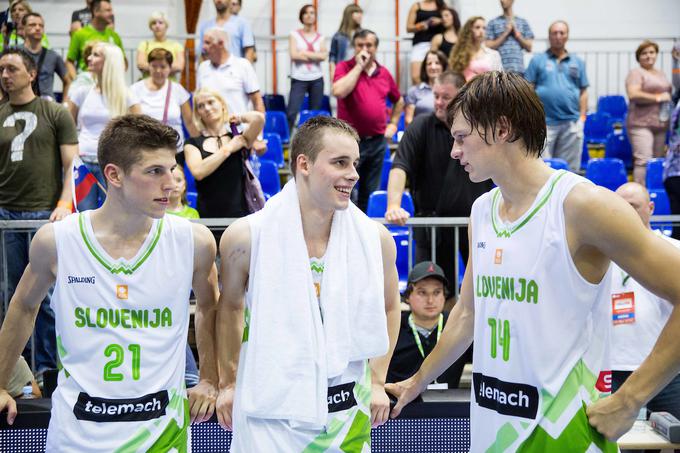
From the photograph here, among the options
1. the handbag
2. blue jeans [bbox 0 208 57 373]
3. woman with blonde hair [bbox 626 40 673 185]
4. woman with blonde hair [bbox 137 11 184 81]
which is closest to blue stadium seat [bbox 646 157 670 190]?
woman with blonde hair [bbox 626 40 673 185]

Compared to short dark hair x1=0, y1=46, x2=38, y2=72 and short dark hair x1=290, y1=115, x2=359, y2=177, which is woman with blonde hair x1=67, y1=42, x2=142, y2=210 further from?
short dark hair x1=290, y1=115, x2=359, y2=177

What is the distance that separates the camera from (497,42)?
35.2 ft

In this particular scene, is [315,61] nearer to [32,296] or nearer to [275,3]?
[275,3]

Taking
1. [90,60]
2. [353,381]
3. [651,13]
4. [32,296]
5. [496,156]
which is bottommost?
[353,381]

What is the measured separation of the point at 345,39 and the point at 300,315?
842 cm

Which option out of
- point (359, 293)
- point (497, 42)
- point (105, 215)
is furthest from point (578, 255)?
point (497, 42)

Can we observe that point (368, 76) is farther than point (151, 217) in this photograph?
Yes

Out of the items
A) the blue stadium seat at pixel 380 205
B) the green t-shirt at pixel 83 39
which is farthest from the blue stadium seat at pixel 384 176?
the green t-shirt at pixel 83 39

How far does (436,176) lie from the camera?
21.0 feet

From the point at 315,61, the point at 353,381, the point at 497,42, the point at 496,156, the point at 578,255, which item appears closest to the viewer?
the point at 578,255

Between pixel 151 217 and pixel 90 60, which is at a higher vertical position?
pixel 90 60

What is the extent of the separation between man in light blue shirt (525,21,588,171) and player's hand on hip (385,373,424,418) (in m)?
6.91

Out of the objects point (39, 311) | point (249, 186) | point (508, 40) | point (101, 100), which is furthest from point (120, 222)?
point (508, 40)

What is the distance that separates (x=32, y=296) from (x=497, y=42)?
8169 millimetres
